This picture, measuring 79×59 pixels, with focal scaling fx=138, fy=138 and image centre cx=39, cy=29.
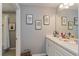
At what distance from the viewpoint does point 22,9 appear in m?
3.78

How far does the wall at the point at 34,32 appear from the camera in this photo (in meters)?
3.80

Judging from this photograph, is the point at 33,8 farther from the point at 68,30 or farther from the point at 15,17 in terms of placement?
the point at 68,30

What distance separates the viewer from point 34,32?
3926 mm

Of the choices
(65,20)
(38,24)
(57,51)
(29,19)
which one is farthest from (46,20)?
(57,51)

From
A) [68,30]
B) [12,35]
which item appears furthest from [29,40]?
[68,30]

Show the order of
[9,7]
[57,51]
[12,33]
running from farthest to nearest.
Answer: [12,33], [9,7], [57,51]

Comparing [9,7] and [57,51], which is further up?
[9,7]

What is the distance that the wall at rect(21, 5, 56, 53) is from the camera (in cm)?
380

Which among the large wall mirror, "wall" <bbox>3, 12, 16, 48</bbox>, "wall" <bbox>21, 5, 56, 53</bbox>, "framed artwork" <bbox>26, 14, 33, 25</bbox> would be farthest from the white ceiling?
the large wall mirror

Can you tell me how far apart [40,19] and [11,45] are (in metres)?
1.14

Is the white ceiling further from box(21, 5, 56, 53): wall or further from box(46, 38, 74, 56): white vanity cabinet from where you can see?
box(46, 38, 74, 56): white vanity cabinet

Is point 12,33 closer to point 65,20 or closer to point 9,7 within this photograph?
point 9,7

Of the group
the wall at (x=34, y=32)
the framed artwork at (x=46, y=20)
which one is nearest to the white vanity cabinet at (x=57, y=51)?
the wall at (x=34, y=32)

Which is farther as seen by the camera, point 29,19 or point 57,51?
point 29,19
